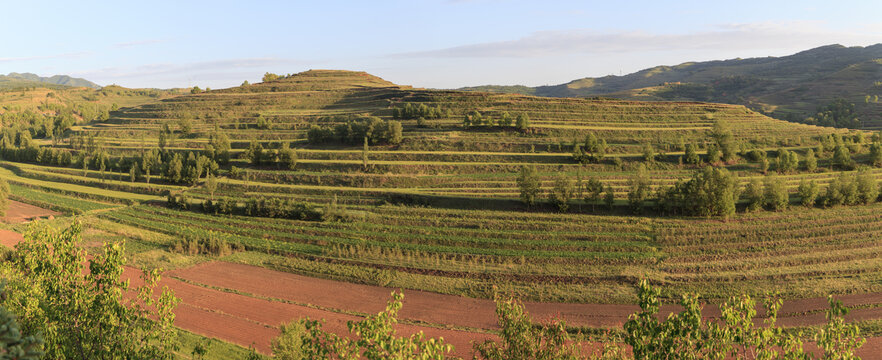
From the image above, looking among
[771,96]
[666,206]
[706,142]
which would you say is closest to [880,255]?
[666,206]

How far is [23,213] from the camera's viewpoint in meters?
70.6

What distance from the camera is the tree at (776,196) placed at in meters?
62.3

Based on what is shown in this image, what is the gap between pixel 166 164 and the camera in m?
86.6

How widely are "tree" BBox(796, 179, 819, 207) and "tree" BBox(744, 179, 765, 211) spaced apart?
22.6ft

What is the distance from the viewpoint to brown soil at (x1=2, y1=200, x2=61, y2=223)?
66.8 metres

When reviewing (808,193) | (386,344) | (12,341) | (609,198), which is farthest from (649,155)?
(12,341)

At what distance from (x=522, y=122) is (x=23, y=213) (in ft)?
295

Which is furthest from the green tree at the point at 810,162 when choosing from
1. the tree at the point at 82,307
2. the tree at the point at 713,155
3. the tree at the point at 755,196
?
the tree at the point at 82,307

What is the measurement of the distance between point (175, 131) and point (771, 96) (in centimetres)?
23558

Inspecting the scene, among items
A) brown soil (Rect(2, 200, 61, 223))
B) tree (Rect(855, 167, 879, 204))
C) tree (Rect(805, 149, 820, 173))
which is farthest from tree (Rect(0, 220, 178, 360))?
tree (Rect(805, 149, 820, 173))

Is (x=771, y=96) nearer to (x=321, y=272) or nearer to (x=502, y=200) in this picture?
(x=502, y=200)

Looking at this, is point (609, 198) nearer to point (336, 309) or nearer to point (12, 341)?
point (336, 309)

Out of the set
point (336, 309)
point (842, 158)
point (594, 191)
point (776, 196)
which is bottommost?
point (336, 309)

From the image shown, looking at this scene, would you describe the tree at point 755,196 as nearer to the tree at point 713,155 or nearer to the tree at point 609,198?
the tree at point 713,155
